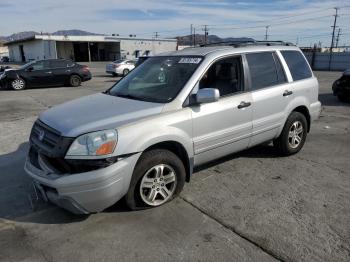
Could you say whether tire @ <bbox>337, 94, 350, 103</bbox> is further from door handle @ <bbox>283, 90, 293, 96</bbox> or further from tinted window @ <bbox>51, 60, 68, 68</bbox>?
tinted window @ <bbox>51, 60, 68, 68</bbox>

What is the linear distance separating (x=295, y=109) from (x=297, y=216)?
2.36 m

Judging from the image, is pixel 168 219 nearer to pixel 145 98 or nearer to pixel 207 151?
pixel 207 151

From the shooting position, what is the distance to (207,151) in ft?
14.4

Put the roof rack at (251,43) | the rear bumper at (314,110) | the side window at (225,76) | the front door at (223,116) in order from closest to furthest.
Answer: the front door at (223,116) < the side window at (225,76) < the roof rack at (251,43) < the rear bumper at (314,110)

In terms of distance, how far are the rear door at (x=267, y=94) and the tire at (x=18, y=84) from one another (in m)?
15.2

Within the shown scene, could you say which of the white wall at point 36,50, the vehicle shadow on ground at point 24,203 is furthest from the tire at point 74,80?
the white wall at point 36,50

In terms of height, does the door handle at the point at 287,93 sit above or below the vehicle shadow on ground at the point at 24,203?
above

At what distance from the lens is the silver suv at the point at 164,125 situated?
11.2ft

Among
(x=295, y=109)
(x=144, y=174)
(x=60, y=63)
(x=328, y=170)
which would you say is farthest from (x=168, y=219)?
(x=60, y=63)

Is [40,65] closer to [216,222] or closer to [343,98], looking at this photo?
[343,98]

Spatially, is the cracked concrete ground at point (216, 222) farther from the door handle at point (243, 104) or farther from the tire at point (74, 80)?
the tire at point (74, 80)

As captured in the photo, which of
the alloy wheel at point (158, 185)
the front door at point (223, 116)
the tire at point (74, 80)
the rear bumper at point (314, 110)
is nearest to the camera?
the alloy wheel at point (158, 185)

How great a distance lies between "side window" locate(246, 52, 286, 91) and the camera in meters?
4.91

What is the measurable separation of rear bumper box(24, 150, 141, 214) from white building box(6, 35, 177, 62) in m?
51.7
